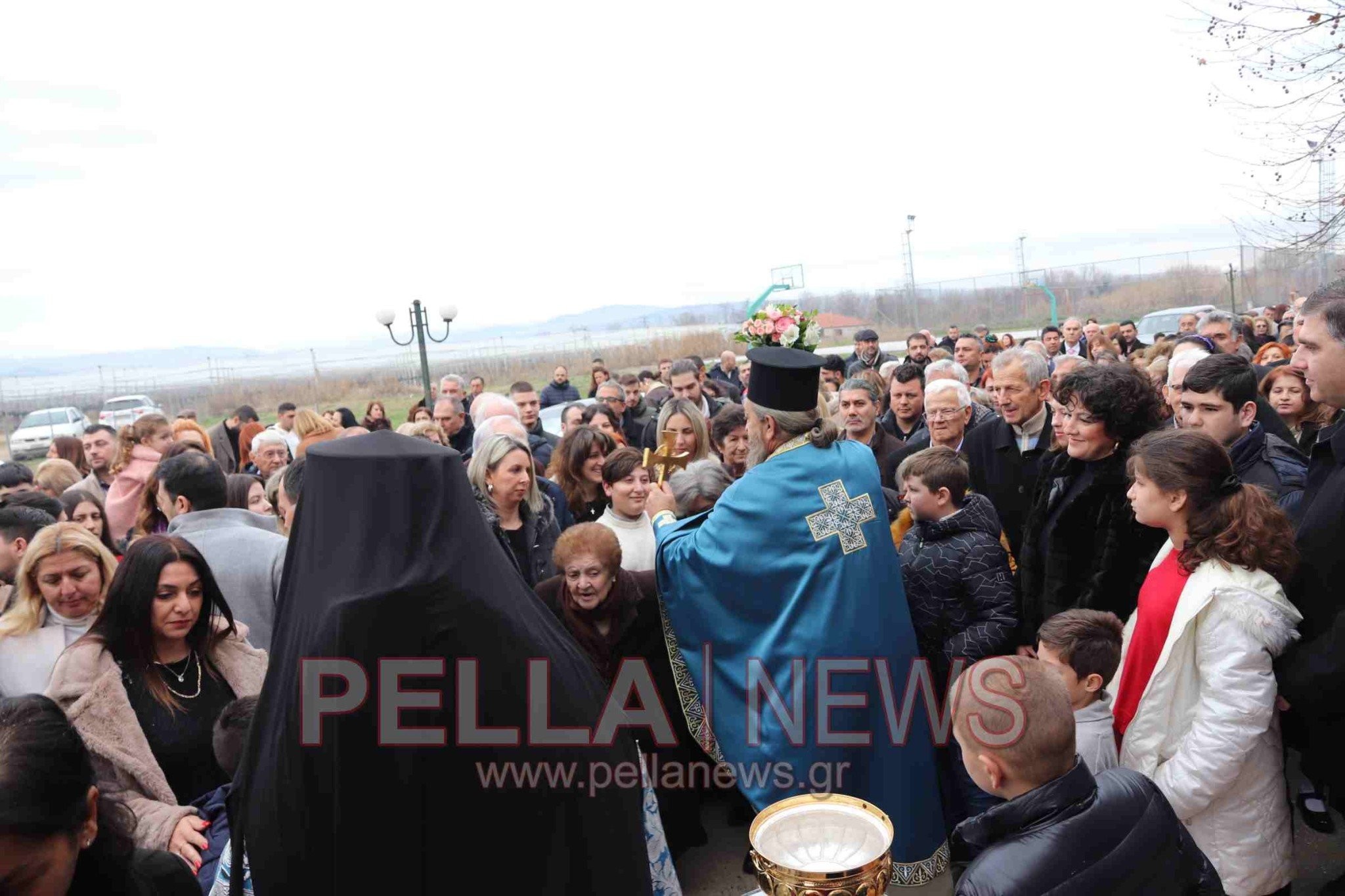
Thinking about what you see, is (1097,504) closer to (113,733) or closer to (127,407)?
(113,733)

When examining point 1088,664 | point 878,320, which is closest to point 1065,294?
point 878,320

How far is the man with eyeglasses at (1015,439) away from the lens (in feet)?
16.8

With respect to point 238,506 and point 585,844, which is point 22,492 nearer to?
point 238,506

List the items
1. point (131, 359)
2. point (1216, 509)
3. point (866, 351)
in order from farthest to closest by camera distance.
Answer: point (131, 359)
point (866, 351)
point (1216, 509)

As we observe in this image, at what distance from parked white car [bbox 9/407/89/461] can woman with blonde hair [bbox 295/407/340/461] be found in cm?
2184

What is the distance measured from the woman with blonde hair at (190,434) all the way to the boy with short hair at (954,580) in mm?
5056

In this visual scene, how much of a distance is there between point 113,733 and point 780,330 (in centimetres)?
275

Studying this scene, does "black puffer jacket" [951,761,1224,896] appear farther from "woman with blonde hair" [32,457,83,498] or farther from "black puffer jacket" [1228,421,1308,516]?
"woman with blonde hair" [32,457,83,498]

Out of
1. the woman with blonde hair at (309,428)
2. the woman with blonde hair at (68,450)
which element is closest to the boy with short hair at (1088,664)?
the woman with blonde hair at (309,428)

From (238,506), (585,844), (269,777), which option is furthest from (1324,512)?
(238,506)

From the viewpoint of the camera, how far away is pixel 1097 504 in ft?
13.1

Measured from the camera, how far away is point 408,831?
6.44 ft

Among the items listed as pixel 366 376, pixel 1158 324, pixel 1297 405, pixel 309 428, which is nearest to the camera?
pixel 1297 405

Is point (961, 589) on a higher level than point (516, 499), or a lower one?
lower
